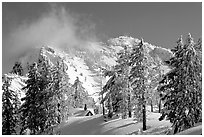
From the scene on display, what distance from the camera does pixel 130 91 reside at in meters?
42.8

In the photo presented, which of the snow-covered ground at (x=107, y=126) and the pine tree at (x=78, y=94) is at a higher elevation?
the pine tree at (x=78, y=94)

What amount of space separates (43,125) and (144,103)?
12.6 meters

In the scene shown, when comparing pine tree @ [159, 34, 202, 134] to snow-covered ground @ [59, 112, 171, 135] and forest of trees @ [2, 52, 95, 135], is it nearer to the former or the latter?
snow-covered ground @ [59, 112, 171, 135]

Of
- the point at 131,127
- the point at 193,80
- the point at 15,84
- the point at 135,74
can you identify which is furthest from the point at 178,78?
the point at 15,84

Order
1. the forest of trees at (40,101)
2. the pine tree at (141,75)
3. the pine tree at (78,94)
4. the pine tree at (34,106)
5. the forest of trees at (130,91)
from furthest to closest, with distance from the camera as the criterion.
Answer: the pine tree at (78,94) → the forest of trees at (40,101) → the pine tree at (34,106) → the pine tree at (141,75) → the forest of trees at (130,91)

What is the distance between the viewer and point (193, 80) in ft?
96.4

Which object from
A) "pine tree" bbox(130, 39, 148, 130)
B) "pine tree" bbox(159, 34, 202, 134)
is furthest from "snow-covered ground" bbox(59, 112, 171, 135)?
"pine tree" bbox(159, 34, 202, 134)

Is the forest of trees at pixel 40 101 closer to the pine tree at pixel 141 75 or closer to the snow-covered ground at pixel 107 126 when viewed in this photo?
the snow-covered ground at pixel 107 126

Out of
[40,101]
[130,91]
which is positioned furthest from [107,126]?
[40,101]

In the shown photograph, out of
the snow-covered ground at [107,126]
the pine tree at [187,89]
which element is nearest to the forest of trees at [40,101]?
the snow-covered ground at [107,126]

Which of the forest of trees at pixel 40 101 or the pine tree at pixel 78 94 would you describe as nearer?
the forest of trees at pixel 40 101

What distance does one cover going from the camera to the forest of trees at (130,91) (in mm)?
29422

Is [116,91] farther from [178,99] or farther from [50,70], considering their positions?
[178,99]

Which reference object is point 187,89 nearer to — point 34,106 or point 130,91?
point 130,91
